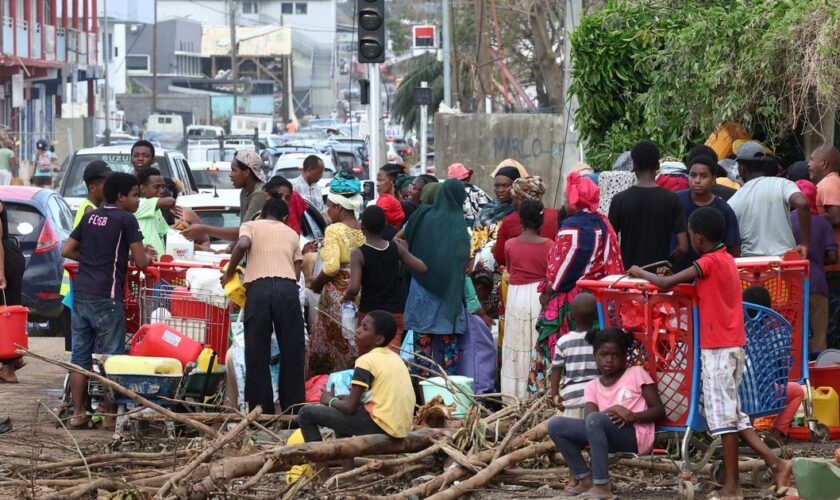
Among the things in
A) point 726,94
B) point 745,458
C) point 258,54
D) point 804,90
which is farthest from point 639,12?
point 258,54

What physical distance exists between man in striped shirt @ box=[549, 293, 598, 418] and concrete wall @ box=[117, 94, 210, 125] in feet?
262

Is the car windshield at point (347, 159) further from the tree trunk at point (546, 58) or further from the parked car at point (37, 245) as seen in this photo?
the parked car at point (37, 245)

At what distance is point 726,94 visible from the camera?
12781 mm

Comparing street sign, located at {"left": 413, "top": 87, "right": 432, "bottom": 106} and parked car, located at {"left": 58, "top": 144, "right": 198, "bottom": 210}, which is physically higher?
street sign, located at {"left": 413, "top": 87, "right": 432, "bottom": 106}

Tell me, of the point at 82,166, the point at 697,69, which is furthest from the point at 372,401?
the point at 82,166

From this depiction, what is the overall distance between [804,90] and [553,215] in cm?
272

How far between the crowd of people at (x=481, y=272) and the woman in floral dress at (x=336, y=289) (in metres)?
0.01

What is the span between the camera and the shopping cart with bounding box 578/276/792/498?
7.05 meters

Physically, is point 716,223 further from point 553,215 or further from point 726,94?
point 726,94

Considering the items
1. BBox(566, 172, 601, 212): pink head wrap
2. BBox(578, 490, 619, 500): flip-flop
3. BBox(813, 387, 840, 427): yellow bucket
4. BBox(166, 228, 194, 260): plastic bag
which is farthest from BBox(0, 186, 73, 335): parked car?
BBox(578, 490, 619, 500): flip-flop

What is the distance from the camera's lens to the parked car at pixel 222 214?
1385 cm

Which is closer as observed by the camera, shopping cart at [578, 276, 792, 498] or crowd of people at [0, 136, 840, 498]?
shopping cart at [578, 276, 792, 498]

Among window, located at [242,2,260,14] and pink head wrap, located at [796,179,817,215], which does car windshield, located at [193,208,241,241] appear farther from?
window, located at [242,2,260,14]

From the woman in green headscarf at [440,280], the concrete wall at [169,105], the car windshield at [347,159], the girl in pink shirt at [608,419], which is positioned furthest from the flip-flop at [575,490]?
the concrete wall at [169,105]
